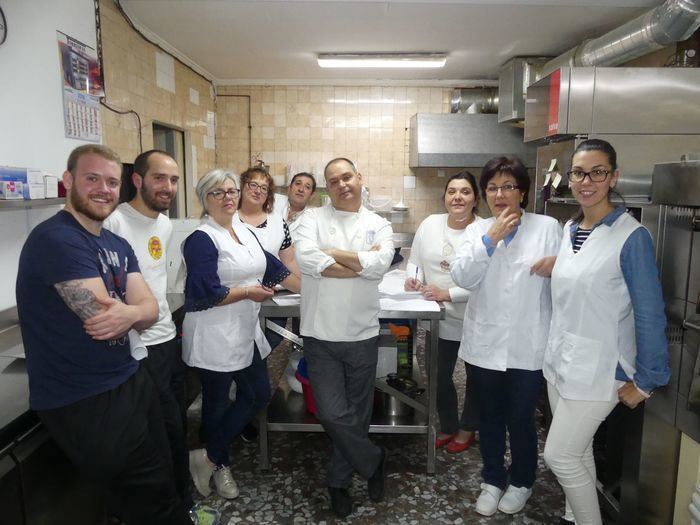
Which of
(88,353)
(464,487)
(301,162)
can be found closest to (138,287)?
(88,353)

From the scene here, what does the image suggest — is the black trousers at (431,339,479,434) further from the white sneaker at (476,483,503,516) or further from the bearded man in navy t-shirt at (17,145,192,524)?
the bearded man in navy t-shirt at (17,145,192,524)

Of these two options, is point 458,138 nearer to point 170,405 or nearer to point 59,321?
point 170,405

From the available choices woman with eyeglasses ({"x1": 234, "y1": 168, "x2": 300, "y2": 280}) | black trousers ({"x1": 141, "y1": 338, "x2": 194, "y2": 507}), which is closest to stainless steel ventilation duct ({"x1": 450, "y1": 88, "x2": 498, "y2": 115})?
woman with eyeglasses ({"x1": 234, "y1": 168, "x2": 300, "y2": 280})

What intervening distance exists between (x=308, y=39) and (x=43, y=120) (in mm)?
2232

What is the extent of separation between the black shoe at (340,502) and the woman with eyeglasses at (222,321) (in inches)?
17.7

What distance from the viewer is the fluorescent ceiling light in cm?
439

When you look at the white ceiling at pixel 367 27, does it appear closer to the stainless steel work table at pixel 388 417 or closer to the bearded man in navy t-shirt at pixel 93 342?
the stainless steel work table at pixel 388 417

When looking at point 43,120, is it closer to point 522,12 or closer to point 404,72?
point 522,12

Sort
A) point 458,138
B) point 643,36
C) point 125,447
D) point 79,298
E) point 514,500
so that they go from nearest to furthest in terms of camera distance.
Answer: point 79,298, point 125,447, point 514,500, point 643,36, point 458,138

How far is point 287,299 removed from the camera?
92.1 inches

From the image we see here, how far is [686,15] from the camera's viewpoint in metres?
2.59

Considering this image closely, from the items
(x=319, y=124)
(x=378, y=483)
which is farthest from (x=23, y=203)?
(x=319, y=124)

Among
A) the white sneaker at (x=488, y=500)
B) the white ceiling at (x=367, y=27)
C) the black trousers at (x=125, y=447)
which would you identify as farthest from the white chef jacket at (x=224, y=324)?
the white ceiling at (x=367, y=27)

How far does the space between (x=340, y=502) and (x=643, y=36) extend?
10.2ft
